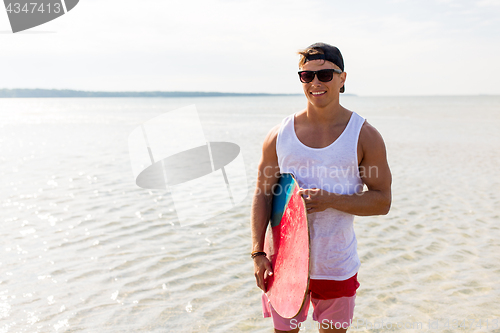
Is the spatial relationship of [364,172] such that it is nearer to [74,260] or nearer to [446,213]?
[74,260]

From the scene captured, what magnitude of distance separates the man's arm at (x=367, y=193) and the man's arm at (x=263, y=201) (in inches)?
13.4

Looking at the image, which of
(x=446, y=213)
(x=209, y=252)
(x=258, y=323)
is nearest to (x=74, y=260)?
(x=209, y=252)

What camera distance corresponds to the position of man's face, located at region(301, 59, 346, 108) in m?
2.27

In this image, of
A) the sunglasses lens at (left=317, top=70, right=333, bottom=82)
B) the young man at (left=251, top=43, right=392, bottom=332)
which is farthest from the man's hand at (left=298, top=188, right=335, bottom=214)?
the sunglasses lens at (left=317, top=70, right=333, bottom=82)

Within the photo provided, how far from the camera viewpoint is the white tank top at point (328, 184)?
87.9 inches

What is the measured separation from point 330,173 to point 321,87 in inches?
19.5

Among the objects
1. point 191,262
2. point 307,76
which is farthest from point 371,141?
point 191,262

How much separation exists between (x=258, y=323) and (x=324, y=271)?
76.4 inches

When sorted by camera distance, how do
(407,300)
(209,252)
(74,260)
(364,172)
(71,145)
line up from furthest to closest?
1. (71,145)
2. (209,252)
3. (74,260)
4. (407,300)
5. (364,172)

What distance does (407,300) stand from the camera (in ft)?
14.0

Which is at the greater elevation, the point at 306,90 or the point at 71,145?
the point at 306,90

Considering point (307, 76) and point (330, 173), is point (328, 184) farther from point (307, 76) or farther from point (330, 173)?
point (307, 76)

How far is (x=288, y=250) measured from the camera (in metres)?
2.38

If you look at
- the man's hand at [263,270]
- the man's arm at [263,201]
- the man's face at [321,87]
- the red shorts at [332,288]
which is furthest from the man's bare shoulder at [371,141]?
the man's hand at [263,270]
